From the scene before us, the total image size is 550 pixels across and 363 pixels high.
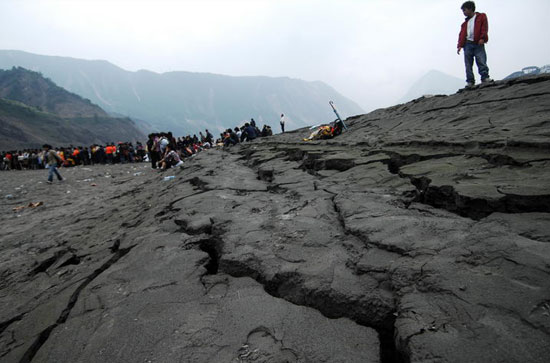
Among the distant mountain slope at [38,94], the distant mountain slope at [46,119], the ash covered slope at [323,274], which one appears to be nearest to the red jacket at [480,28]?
the ash covered slope at [323,274]

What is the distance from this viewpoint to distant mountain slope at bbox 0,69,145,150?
4085 cm

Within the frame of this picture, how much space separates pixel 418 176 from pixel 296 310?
2.42 metres

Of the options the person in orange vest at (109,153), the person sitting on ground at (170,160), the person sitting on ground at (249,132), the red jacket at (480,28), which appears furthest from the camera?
the person in orange vest at (109,153)

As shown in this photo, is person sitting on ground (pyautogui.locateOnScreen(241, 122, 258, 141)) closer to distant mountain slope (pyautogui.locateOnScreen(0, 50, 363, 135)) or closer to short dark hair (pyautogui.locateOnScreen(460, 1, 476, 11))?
short dark hair (pyautogui.locateOnScreen(460, 1, 476, 11))

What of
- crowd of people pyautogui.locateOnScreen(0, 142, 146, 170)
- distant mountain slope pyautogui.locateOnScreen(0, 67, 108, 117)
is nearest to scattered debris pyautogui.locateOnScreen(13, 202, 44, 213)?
crowd of people pyautogui.locateOnScreen(0, 142, 146, 170)

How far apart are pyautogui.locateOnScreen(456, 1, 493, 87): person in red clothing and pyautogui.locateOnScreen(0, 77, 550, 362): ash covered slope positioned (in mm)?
4268

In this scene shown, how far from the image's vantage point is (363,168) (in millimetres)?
4418

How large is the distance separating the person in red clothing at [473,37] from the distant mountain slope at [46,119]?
48718 millimetres

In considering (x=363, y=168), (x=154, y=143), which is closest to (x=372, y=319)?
(x=363, y=168)

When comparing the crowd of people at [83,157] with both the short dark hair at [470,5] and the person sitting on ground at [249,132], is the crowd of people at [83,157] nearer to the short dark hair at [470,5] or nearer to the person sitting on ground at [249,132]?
the person sitting on ground at [249,132]

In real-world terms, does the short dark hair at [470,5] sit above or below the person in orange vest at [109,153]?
above

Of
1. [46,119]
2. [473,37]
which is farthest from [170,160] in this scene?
[46,119]

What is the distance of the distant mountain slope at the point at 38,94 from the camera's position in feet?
203

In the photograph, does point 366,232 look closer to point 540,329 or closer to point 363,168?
point 540,329
